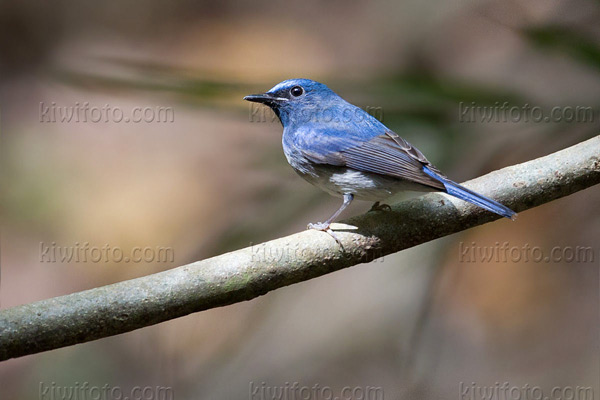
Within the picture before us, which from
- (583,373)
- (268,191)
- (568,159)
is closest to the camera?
(568,159)

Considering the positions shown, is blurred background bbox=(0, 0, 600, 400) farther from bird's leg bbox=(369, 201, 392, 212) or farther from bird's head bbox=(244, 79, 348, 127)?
bird's leg bbox=(369, 201, 392, 212)

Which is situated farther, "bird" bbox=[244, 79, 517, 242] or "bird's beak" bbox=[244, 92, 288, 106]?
"bird's beak" bbox=[244, 92, 288, 106]

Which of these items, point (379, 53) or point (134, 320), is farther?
point (379, 53)

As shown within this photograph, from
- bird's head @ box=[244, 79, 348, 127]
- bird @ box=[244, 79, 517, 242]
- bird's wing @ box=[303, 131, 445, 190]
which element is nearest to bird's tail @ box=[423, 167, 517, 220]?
bird @ box=[244, 79, 517, 242]

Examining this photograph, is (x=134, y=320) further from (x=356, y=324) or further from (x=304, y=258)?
(x=356, y=324)

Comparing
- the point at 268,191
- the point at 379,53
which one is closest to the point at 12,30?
the point at 379,53

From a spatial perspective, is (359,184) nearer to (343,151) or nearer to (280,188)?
(343,151)
